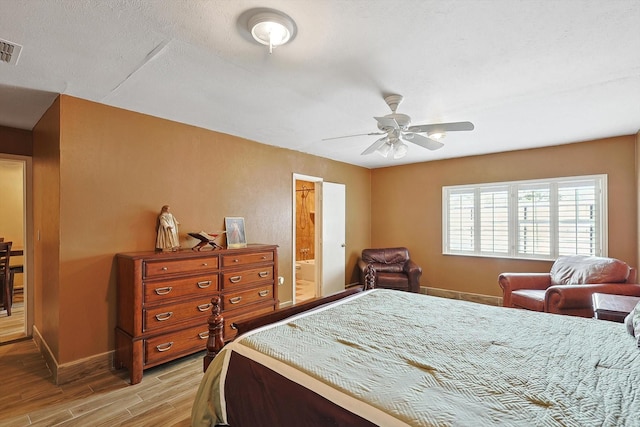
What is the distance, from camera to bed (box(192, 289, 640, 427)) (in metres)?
1.12

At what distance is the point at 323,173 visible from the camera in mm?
5387

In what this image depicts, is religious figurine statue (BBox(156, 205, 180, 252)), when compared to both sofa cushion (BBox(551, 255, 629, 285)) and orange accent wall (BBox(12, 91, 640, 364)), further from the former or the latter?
sofa cushion (BBox(551, 255, 629, 285))

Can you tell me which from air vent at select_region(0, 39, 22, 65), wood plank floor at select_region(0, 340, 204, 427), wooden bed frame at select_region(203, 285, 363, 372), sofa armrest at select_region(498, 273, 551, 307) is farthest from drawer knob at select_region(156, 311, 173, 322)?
sofa armrest at select_region(498, 273, 551, 307)

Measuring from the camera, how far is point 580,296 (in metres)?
3.07

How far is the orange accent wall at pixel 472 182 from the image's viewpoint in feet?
13.2

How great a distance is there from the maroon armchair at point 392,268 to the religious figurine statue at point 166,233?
2753 mm

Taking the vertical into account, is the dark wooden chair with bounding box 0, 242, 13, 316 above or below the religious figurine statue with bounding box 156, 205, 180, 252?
below

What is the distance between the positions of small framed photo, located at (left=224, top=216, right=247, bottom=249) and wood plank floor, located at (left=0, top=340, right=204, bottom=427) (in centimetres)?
140

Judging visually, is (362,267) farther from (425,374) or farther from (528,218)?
(425,374)

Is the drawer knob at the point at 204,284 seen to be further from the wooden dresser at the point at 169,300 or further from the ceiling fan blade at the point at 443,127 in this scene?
the ceiling fan blade at the point at 443,127

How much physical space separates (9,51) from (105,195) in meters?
1.28

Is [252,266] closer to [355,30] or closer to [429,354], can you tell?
[429,354]

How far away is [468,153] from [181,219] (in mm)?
4406

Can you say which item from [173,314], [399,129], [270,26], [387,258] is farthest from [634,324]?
[387,258]
